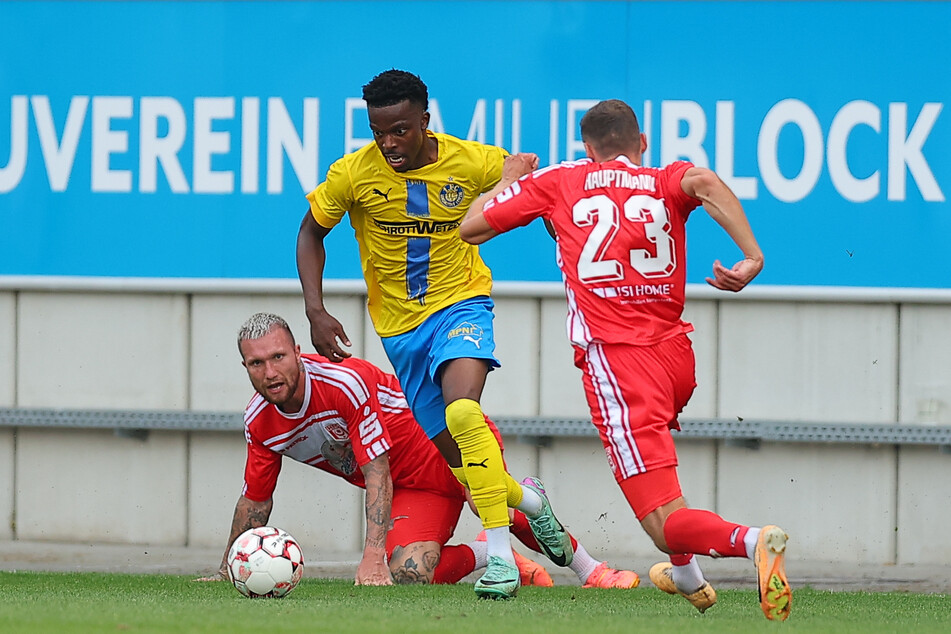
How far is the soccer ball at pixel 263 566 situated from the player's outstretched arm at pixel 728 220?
6.20 ft

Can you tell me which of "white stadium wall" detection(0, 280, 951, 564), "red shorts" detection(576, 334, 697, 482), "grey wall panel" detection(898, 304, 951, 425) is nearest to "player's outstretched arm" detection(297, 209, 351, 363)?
"red shorts" detection(576, 334, 697, 482)

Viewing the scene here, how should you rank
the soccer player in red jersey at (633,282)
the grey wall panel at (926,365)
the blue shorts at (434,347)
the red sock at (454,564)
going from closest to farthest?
the soccer player in red jersey at (633,282) → the blue shorts at (434,347) → the red sock at (454,564) → the grey wall panel at (926,365)

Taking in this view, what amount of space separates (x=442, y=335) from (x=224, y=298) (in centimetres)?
258

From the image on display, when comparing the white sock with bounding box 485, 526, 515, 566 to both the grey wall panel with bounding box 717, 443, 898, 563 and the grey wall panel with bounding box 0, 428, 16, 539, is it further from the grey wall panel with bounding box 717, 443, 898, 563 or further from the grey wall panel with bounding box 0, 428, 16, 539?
the grey wall panel with bounding box 0, 428, 16, 539

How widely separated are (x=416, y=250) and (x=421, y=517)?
1301mm

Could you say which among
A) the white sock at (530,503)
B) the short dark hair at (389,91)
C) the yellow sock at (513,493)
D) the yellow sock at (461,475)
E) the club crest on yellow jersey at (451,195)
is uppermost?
the short dark hair at (389,91)

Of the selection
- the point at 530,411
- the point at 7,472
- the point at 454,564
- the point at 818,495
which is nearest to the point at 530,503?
the point at 454,564

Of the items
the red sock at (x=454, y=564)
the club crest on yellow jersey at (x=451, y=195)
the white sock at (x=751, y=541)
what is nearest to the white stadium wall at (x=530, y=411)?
the red sock at (x=454, y=564)

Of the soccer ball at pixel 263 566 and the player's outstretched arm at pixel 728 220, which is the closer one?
the player's outstretched arm at pixel 728 220

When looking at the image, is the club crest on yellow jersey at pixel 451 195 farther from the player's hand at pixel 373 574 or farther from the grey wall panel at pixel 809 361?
the grey wall panel at pixel 809 361

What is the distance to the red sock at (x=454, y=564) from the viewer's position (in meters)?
6.53

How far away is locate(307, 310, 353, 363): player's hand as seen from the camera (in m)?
6.16

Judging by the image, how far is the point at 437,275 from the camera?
6.14 meters

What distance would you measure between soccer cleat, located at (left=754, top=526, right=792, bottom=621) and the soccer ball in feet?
6.09
